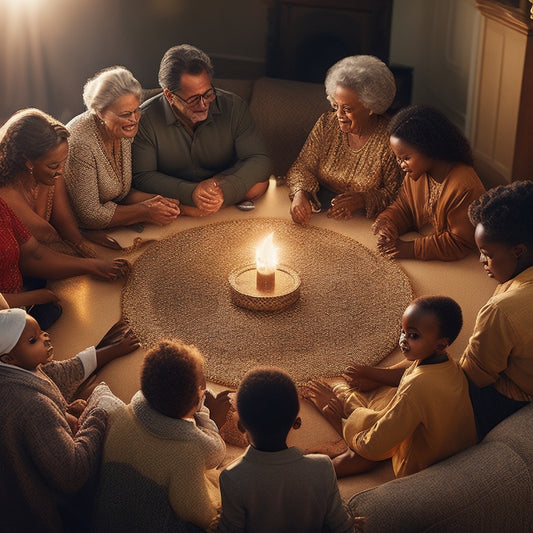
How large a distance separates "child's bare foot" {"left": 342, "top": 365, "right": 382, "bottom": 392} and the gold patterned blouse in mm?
→ 1159

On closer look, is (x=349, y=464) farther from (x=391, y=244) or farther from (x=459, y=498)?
(x=391, y=244)

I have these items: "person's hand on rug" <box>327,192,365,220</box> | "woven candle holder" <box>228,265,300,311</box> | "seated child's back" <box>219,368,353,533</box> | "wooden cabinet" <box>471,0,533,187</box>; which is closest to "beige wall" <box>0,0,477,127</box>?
"wooden cabinet" <box>471,0,533,187</box>

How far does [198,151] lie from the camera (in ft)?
11.4

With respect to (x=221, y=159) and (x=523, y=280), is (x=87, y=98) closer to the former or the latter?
(x=221, y=159)

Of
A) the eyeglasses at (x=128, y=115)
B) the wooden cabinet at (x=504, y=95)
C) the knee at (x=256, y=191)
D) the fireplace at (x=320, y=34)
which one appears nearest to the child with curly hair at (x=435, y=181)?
the knee at (x=256, y=191)

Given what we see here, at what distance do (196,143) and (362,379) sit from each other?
153 centimetres

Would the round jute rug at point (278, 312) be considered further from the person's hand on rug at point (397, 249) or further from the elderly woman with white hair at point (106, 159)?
the elderly woman with white hair at point (106, 159)

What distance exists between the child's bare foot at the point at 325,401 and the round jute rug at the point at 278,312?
5 cm

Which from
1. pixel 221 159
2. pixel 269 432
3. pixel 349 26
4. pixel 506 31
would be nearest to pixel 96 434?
pixel 269 432

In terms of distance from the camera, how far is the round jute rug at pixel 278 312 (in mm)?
2471

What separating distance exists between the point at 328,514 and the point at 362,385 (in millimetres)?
637

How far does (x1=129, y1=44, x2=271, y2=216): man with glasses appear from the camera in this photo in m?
3.27

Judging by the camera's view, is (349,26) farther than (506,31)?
Yes

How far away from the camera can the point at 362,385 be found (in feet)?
7.64
